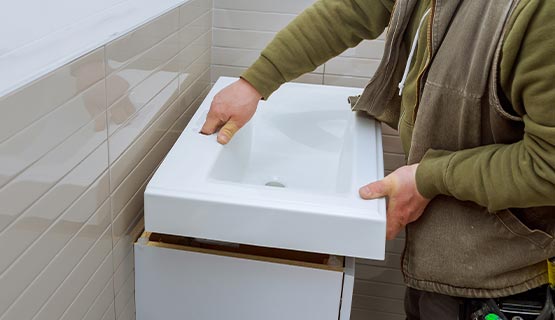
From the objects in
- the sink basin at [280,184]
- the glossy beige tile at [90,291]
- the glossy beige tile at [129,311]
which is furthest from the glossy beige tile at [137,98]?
the glossy beige tile at [129,311]

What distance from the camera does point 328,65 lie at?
5.16ft

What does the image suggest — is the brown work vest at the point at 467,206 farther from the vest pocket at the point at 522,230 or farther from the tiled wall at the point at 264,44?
the tiled wall at the point at 264,44

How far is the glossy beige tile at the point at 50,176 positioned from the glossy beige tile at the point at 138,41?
0.09 metres

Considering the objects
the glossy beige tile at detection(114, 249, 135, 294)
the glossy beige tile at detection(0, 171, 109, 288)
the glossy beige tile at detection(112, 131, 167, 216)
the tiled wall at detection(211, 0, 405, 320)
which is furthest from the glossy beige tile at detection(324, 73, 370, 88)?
the glossy beige tile at detection(0, 171, 109, 288)

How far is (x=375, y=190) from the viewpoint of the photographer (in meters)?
0.97

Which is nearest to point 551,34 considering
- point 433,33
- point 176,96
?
point 433,33

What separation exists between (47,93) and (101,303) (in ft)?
1.35

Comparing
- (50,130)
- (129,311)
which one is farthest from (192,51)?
(50,130)

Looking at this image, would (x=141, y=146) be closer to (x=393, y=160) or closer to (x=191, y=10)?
(x=191, y=10)

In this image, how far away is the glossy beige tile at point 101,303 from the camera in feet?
2.99

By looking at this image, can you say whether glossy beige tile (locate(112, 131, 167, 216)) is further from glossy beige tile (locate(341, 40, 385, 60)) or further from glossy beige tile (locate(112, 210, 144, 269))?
glossy beige tile (locate(341, 40, 385, 60))

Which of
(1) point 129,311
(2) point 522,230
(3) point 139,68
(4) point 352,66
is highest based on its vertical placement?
(3) point 139,68

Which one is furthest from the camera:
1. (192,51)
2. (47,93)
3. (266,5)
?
(266,5)

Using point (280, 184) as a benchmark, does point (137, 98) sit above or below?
above
